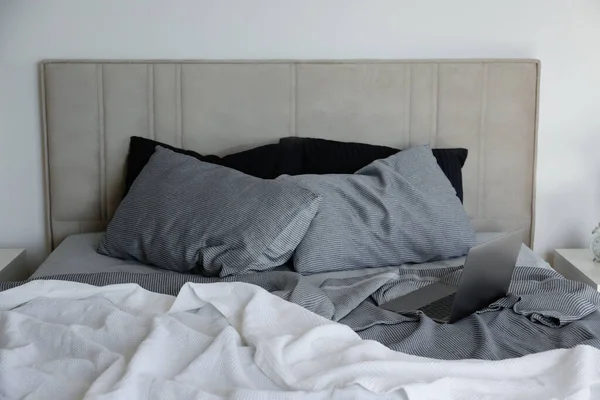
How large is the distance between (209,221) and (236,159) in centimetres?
49

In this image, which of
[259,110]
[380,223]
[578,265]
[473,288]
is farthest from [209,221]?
[578,265]

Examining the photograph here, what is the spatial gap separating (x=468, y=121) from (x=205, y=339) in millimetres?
1774

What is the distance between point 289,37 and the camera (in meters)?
3.19

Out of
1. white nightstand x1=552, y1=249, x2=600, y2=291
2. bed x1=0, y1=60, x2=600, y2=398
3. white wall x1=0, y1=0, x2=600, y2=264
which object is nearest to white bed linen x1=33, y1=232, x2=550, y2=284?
bed x1=0, y1=60, x2=600, y2=398

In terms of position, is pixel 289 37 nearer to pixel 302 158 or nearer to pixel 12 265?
pixel 302 158

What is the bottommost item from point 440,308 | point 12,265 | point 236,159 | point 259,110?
point 12,265

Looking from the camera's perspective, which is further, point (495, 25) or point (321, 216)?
point (495, 25)

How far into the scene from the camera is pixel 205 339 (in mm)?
1756

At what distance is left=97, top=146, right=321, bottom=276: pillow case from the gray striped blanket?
0.41 feet

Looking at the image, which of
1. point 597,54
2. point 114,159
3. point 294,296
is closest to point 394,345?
point 294,296

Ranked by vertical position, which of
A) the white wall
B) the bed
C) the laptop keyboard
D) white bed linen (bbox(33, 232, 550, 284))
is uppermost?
the white wall

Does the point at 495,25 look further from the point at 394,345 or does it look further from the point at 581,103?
the point at 394,345

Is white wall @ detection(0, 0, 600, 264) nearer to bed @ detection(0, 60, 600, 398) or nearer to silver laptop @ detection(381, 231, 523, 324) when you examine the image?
bed @ detection(0, 60, 600, 398)

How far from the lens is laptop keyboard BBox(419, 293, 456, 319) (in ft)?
6.81
